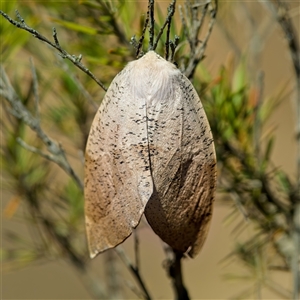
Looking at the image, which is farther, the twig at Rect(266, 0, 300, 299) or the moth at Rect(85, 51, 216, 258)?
Result: the twig at Rect(266, 0, 300, 299)

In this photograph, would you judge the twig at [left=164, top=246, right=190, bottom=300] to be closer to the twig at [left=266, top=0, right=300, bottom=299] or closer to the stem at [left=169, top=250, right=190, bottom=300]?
the stem at [left=169, top=250, right=190, bottom=300]

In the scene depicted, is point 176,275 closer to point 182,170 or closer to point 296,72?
point 182,170

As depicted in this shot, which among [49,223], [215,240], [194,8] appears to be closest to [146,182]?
[194,8]

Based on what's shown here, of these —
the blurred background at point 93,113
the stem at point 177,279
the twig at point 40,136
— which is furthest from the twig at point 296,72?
the twig at point 40,136

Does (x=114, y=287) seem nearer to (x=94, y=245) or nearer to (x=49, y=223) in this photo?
(x=49, y=223)

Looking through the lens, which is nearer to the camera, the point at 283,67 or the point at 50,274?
the point at 50,274

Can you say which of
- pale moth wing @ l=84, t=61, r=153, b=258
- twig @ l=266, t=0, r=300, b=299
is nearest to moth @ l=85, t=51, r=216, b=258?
pale moth wing @ l=84, t=61, r=153, b=258

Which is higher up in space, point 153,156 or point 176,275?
point 153,156

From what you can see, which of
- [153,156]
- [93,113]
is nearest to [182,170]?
[153,156]
